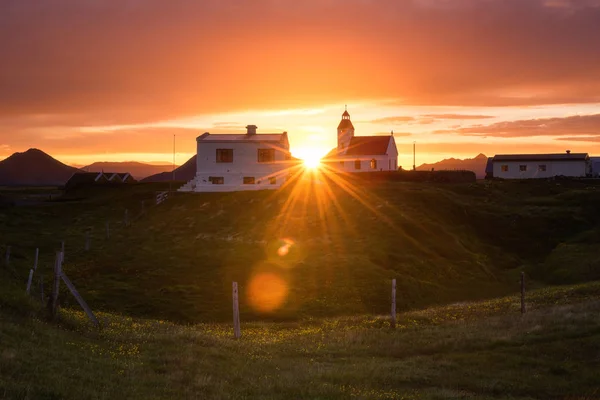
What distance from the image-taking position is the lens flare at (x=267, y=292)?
36219 mm

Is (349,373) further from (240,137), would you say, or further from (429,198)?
(240,137)

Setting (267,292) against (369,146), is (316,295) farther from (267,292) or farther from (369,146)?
(369,146)

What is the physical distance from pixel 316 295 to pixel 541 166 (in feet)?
288

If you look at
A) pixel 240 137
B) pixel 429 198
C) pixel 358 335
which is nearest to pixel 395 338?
pixel 358 335

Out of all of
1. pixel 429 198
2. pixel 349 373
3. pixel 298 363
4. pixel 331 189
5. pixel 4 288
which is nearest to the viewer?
pixel 349 373

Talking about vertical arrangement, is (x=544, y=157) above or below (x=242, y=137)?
below

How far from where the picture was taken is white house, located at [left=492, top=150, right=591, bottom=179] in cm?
11144

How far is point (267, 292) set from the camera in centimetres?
3894

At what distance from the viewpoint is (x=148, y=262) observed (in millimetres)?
47094

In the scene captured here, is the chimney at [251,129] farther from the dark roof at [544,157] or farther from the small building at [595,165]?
the small building at [595,165]

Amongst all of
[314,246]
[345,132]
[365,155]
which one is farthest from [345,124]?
[314,246]

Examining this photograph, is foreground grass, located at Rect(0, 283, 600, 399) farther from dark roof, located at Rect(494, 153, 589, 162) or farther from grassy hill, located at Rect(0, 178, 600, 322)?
dark roof, located at Rect(494, 153, 589, 162)

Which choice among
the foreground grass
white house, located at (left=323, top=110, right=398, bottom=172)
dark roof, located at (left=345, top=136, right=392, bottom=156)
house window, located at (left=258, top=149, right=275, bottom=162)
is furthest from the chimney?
the foreground grass

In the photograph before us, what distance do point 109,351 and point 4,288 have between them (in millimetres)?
5482
